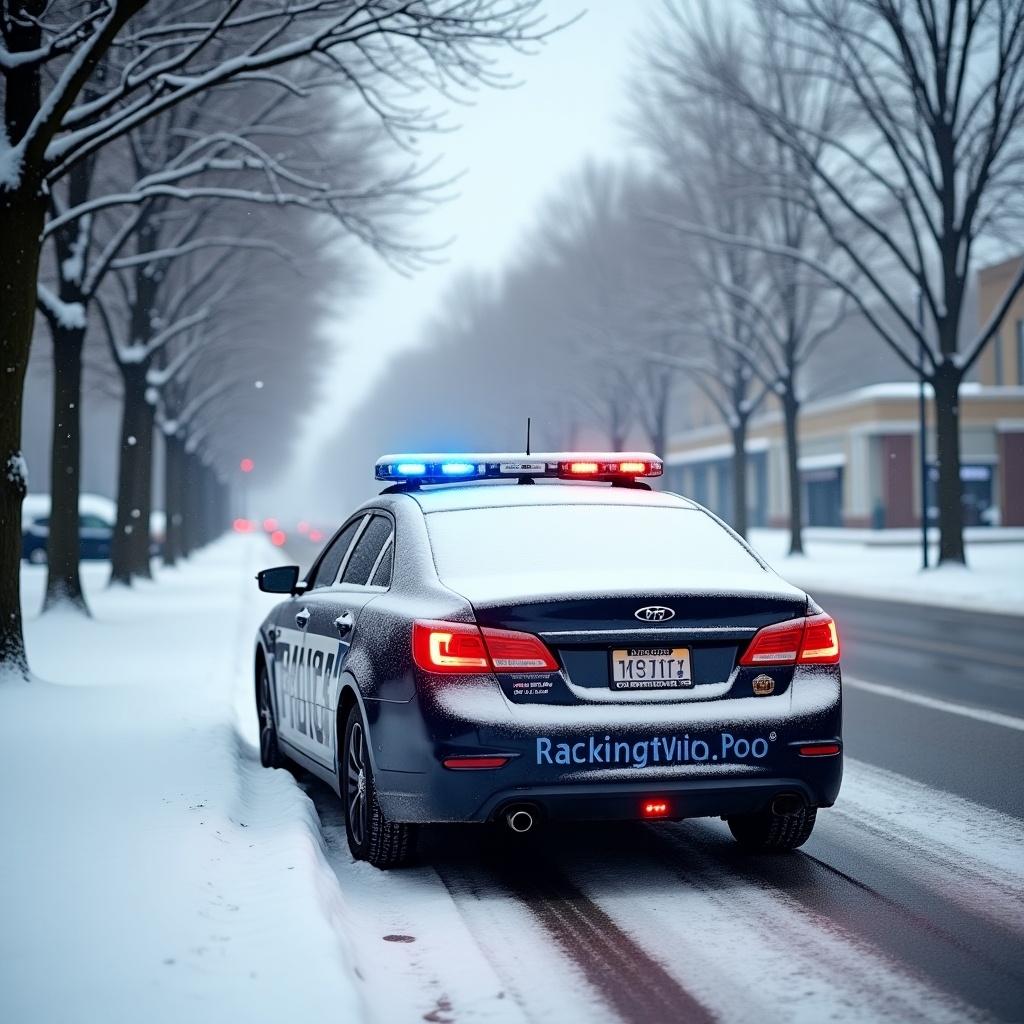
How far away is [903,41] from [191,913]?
2505 cm

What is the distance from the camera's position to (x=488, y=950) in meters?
5.39

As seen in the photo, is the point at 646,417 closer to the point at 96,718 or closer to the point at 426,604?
the point at 96,718

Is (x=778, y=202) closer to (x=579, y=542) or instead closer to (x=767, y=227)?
(x=767, y=227)

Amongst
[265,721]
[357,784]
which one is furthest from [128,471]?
[357,784]

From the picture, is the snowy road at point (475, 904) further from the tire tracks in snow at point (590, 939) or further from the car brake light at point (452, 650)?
the car brake light at point (452, 650)

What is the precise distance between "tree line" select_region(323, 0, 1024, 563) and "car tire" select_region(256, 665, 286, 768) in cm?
1851

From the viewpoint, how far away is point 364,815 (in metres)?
6.54

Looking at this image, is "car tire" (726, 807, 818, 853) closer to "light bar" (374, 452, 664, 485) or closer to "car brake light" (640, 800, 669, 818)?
"car brake light" (640, 800, 669, 818)

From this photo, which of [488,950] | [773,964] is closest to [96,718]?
[488,950]

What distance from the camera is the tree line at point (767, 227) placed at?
28.0 m

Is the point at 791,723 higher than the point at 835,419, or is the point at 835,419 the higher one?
the point at 835,419

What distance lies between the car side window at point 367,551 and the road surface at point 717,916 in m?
1.18

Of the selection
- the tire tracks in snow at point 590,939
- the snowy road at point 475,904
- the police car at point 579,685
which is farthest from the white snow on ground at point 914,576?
the tire tracks in snow at point 590,939

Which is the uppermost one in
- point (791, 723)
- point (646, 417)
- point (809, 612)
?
point (646, 417)
